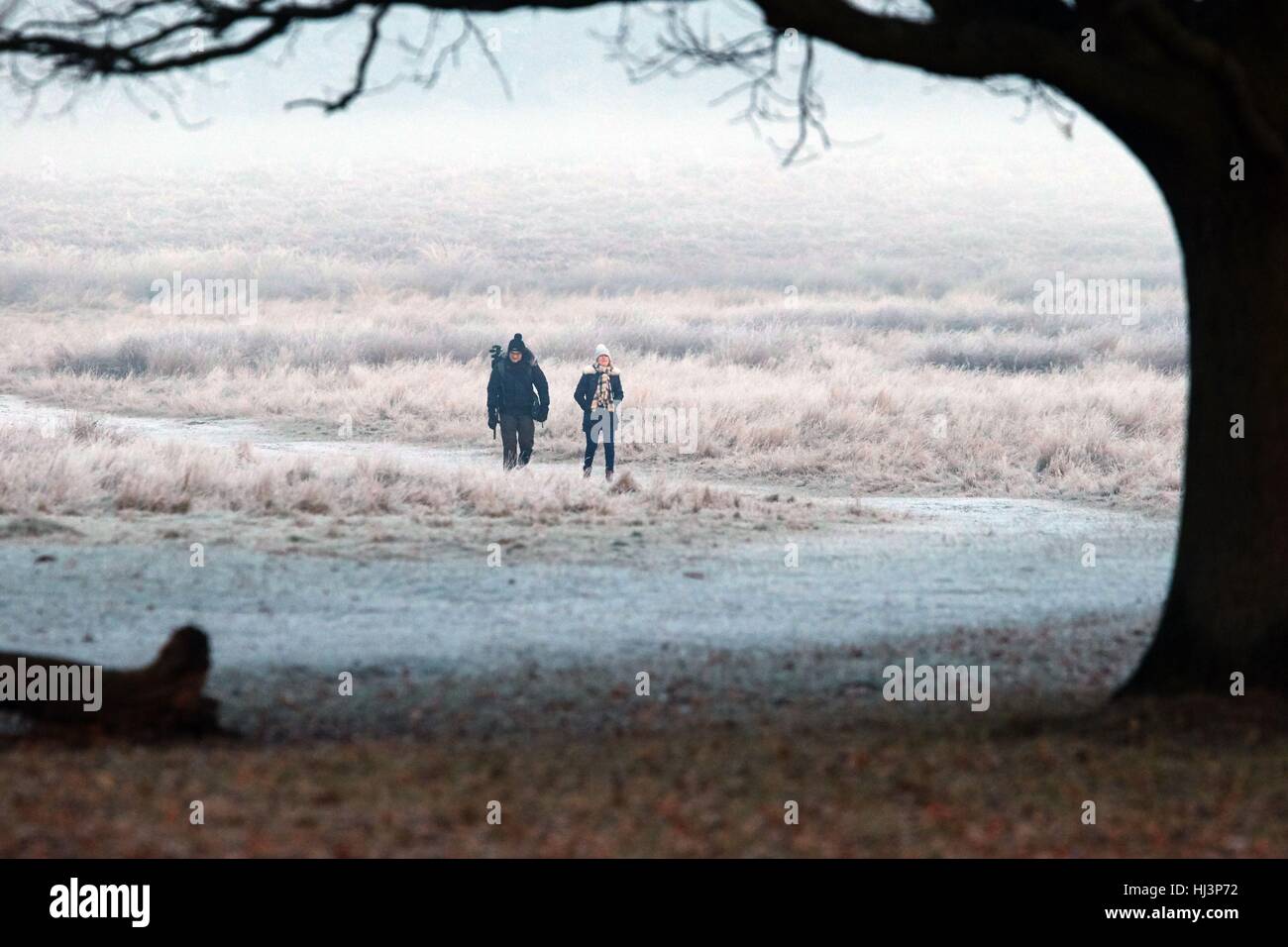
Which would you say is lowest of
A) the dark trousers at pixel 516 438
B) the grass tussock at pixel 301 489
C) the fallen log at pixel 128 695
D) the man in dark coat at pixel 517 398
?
the fallen log at pixel 128 695

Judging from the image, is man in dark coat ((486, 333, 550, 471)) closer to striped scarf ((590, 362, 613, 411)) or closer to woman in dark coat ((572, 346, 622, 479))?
woman in dark coat ((572, 346, 622, 479))

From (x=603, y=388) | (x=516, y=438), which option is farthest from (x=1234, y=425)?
(x=516, y=438)

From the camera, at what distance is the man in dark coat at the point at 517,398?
21.2m

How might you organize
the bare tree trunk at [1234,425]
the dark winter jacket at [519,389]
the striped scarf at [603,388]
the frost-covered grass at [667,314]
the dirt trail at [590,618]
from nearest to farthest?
the bare tree trunk at [1234,425]
the dirt trail at [590,618]
the dark winter jacket at [519,389]
the striped scarf at [603,388]
the frost-covered grass at [667,314]

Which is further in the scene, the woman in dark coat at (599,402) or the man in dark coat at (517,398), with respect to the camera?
the woman in dark coat at (599,402)

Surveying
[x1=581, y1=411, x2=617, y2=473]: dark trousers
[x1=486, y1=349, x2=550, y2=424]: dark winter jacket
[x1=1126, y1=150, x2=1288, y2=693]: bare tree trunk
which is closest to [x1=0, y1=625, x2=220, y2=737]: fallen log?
[x1=1126, y1=150, x2=1288, y2=693]: bare tree trunk

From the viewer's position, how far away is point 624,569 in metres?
15.5

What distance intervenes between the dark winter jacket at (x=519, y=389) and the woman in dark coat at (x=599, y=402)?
518mm

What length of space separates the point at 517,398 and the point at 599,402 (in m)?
1.10

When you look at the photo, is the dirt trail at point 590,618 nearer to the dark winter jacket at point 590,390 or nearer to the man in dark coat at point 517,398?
the man in dark coat at point 517,398

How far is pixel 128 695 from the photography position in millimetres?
8344

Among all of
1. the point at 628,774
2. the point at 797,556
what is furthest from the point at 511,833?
the point at 797,556

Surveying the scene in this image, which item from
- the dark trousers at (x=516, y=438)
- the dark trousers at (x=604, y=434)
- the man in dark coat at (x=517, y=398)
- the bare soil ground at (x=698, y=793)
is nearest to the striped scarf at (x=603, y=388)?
the dark trousers at (x=604, y=434)
